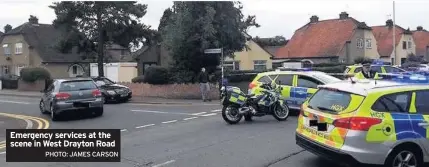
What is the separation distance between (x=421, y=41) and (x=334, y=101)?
222 feet

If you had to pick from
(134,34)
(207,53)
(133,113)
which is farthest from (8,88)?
(133,113)

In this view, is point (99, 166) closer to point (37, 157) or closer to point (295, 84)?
point (37, 157)

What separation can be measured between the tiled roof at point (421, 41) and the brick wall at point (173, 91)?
50.7 metres

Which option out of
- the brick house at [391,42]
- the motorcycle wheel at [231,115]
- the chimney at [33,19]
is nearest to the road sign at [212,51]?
the motorcycle wheel at [231,115]

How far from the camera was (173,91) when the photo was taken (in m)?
24.7

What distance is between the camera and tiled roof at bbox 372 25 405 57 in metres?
55.6

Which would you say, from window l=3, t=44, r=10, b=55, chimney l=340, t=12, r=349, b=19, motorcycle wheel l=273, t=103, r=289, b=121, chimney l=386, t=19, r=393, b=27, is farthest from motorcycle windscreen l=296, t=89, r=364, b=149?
chimney l=386, t=19, r=393, b=27

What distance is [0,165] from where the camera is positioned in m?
8.38

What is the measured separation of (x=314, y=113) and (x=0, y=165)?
18.2 feet

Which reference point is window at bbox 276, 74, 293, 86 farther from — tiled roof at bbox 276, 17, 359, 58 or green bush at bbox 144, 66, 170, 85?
tiled roof at bbox 276, 17, 359, 58

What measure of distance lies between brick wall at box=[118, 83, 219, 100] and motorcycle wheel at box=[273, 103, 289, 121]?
10.1m

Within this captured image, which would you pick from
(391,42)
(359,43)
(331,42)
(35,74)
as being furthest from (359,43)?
(35,74)

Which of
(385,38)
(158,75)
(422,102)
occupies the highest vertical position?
(385,38)

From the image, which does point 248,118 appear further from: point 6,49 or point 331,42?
point 6,49
